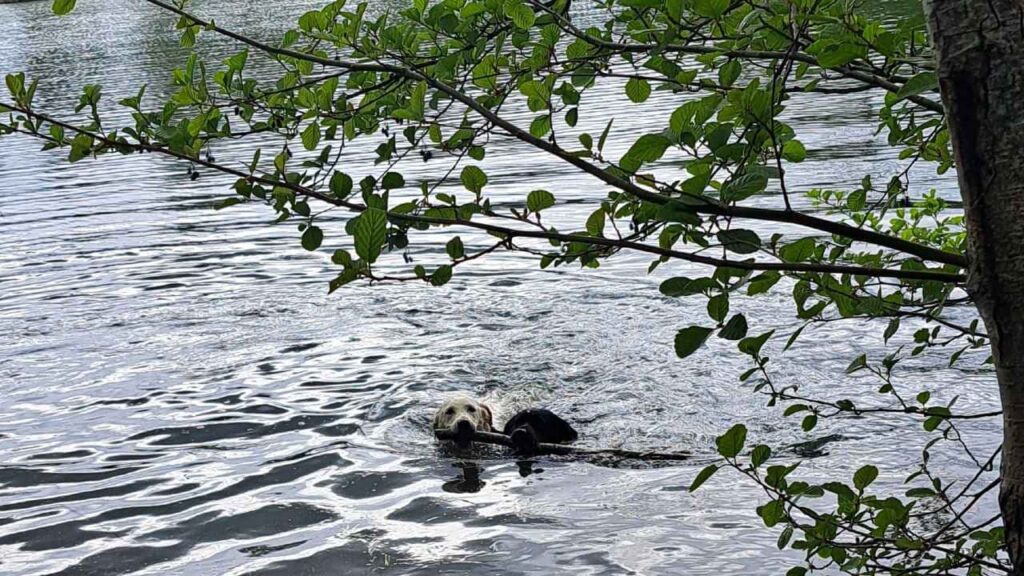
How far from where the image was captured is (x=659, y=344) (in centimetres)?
987

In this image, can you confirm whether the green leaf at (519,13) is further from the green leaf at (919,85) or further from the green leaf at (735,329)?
the green leaf at (919,85)

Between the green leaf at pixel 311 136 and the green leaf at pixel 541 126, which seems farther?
the green leaf at pixel 311 136

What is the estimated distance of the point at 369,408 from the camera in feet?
29.2

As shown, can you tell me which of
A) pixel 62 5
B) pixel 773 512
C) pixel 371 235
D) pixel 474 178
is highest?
pixel 62 5

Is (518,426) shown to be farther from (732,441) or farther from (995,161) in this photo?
(995,161)

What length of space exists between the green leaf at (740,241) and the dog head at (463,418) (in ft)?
18.3

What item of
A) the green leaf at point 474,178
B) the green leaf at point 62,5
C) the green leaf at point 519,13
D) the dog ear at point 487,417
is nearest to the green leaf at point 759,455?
the green leaf at point 474,178

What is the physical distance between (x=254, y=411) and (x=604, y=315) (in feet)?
11.5

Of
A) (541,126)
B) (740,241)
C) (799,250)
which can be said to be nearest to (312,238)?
(541,126)

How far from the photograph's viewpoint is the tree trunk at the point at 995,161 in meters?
2.13

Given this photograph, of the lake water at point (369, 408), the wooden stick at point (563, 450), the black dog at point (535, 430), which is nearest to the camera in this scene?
the lake water at point (369, 408)

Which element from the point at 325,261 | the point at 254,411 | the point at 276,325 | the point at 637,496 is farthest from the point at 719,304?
the point at 325,261

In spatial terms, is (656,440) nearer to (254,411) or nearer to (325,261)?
(254,411)

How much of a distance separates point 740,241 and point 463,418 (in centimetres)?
560
